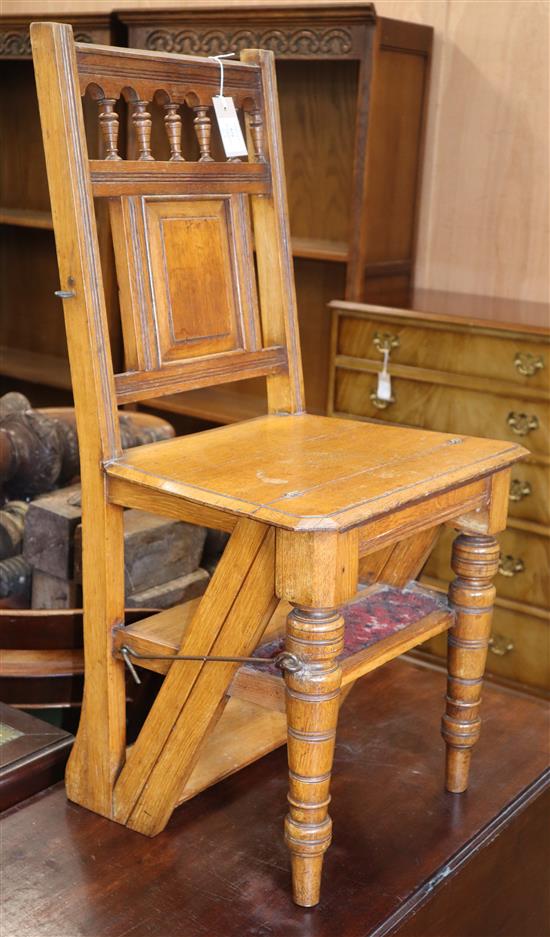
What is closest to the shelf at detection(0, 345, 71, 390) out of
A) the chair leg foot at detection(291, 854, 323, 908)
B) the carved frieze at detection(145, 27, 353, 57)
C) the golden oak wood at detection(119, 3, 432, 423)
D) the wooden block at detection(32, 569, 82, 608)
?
the golden oak wood at detection(119, 3, 432, 423)

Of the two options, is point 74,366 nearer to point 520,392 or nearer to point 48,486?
point 48,486

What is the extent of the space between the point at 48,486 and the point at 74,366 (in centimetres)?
97

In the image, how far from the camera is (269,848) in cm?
148

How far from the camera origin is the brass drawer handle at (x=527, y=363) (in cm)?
258

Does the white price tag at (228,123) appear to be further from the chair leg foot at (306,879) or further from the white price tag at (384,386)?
the white price tag at (384,386)

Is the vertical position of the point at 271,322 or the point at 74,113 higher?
the point at 74,113

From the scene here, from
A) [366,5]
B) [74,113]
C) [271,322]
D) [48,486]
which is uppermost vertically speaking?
[366,5]

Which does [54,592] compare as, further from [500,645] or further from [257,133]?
[500,645]

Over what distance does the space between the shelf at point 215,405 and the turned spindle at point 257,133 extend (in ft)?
5.46

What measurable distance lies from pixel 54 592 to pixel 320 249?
1503 millimetres

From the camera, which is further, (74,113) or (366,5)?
(366,5)

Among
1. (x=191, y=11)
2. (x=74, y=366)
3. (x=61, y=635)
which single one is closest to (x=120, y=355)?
(x=191, y=11)

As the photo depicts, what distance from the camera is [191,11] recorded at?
3.06 metres

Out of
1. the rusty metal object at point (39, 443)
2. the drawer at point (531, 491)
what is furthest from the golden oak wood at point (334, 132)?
the rusty metal object at point (39, 443)
